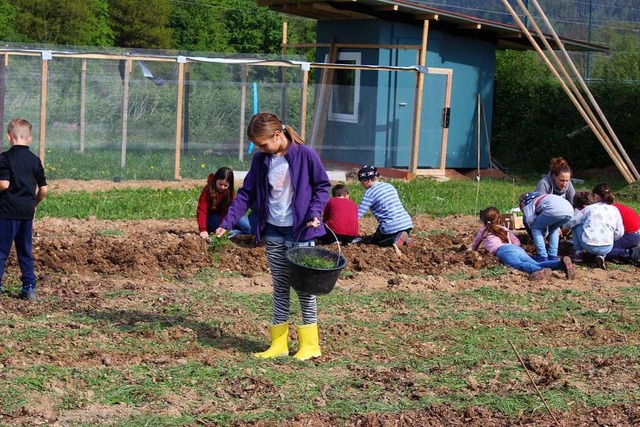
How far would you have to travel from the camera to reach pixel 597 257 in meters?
11.2

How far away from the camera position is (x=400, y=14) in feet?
68.4

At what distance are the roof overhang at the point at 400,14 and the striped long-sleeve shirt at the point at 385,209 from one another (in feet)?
28.7

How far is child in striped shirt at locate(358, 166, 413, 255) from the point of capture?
38.3ft

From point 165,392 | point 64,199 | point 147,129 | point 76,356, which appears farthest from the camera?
point 147,129

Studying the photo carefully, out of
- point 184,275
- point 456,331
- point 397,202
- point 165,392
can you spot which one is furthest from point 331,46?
point 165,392

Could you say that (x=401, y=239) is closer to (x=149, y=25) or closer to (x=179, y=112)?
(x=179, y=112)

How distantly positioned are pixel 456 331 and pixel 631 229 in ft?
14.5

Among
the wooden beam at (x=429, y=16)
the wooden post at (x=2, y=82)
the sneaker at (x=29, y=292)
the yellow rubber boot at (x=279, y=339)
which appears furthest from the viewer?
the wooden beam at (x=429, y=16)

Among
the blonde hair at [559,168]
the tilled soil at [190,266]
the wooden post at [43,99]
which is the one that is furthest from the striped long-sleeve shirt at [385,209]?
the wooden post at [43,99]

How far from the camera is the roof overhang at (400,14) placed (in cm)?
2012

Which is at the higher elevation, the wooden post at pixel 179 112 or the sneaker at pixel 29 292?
the wooden post at pixel 179 112

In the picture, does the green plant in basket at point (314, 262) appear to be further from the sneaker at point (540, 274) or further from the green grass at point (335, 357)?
the sneaker at point (540, 274)

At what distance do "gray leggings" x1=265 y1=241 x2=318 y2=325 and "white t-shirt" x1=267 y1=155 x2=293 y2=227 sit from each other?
7.6 inches

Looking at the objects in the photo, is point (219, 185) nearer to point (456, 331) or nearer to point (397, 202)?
point (397, 202)
